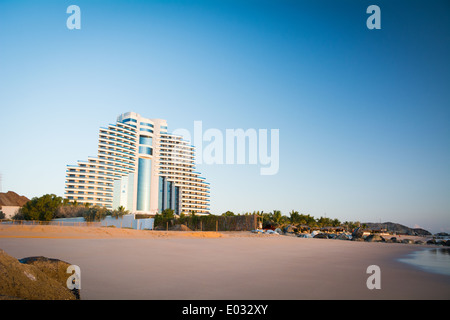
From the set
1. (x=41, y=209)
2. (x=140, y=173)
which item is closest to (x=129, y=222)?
(x=41, y=209)

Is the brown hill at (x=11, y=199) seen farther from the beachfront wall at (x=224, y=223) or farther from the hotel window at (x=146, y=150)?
the beachfront wall at (x=224, y=223)

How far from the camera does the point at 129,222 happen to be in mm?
70250

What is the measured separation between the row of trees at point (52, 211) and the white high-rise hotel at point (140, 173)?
31.2 meters

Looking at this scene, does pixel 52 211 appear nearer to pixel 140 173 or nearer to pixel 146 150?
pixel 140 173

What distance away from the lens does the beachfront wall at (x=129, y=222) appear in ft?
222

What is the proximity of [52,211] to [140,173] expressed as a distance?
166 feet

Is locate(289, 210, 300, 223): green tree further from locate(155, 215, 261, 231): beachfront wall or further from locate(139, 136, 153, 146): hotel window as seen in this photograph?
locate(139, 136, 153, 146): hotel window

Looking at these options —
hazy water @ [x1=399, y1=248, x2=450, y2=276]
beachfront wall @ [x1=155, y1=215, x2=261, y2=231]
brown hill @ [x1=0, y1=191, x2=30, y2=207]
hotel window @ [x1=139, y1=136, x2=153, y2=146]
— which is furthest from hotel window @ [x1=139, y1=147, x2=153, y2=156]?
hazy water @ [x1=399, y1=248, x2=450, y2=276]

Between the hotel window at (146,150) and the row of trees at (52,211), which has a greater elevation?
the hotel window at (146,150)

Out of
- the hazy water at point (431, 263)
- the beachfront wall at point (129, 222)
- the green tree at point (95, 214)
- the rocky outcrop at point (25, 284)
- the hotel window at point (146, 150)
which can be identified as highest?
the hotel window at point (146, 150)

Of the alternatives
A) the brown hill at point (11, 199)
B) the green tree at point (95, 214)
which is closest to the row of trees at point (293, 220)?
the green tree at point (95, 214)
